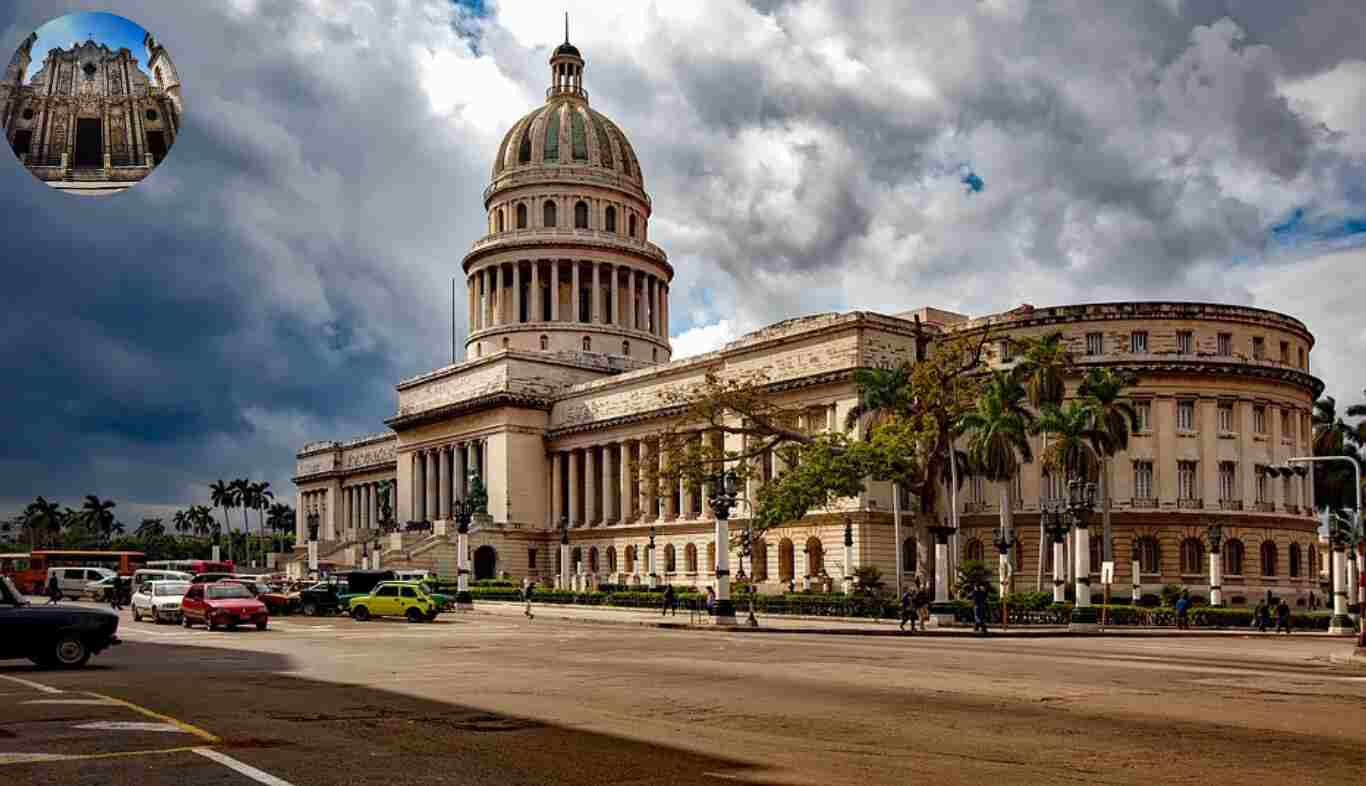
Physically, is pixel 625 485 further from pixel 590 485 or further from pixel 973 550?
pixel 973 550

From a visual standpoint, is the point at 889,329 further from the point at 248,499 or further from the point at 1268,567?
the point at 248,499

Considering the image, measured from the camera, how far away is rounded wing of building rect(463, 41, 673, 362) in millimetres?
114438

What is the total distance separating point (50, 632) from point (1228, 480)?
63.6m

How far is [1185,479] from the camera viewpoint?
72312mm

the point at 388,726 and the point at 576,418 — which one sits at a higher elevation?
the point at 576,418

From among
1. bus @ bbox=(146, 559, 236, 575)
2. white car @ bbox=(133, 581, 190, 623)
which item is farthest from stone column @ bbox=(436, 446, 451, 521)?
white car @ bbox=(133, 581, 190, 623)

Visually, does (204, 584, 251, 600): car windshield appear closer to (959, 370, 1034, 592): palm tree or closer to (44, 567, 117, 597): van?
(959, 370, 1034, 592): palm tree

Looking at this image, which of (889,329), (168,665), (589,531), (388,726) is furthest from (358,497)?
(388,726)

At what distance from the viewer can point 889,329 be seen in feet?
250

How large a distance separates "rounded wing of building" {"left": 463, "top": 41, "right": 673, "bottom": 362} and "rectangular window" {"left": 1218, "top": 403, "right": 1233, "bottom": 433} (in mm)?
53737

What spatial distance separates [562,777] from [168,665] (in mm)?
17056

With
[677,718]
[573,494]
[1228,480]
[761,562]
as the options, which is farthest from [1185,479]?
[677,718]

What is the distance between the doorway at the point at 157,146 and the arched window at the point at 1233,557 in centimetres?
6121

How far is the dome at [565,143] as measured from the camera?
11806 cm
